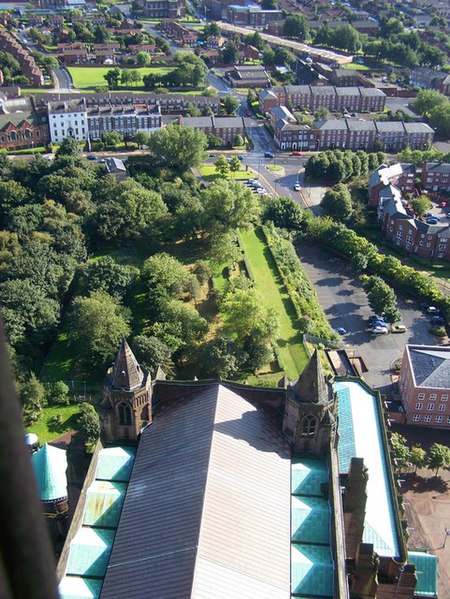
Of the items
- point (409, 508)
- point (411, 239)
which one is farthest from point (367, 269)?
point (409, 508)

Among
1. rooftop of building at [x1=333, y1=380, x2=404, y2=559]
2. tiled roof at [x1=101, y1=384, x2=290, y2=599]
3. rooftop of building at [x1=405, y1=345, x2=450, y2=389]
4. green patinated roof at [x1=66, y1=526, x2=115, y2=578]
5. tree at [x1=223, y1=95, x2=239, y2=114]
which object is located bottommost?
rooftop of building at [x1=405, y1=345, x2=450, y2=389]

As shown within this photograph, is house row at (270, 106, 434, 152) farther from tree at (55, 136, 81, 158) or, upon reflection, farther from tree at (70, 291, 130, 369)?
tree at (70, 291, 130, 369)

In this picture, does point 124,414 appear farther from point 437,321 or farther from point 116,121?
point 116,121

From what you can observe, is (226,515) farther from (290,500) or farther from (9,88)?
(9,88)

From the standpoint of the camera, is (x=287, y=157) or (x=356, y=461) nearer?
(x=356, y=461)

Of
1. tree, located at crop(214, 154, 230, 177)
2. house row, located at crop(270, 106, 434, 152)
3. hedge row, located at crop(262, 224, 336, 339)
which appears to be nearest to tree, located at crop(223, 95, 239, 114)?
house row, located at crop(270, 106, 434, 152)

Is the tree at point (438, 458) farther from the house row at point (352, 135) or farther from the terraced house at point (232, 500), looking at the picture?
the house row at point (352, 135)

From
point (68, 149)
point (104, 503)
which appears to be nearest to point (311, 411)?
point (104, 503)
